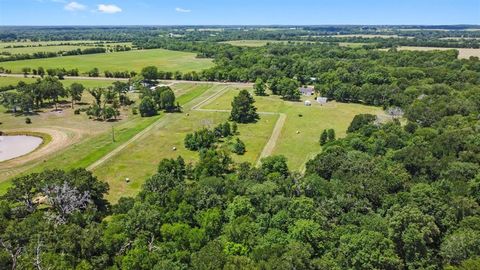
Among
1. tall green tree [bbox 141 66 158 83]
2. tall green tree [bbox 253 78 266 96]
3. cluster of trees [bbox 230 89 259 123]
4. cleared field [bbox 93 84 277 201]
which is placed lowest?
cleared field [bbox 93 84 277 201]

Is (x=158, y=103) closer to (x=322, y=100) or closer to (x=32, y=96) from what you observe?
(x=32, y=96)

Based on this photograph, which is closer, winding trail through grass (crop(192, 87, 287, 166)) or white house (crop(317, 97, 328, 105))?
winding trail through grass (crop(192, 87, 287, 166))

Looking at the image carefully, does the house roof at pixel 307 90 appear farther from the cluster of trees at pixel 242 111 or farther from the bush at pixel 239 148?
the bush at pixel 239 148

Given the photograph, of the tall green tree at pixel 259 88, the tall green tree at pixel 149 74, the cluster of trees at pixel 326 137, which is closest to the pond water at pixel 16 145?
the cluster of trees at pixel 326 137

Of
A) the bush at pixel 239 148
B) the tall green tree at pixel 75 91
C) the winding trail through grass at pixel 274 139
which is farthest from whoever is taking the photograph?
the tall green tree at pixel 75 91

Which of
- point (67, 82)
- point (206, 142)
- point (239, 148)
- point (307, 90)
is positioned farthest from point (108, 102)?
point (307, 90)

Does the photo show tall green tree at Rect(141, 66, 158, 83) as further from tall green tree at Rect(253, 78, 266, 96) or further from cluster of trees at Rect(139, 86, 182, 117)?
tall green tree at Rect(253, 78, 266, 96)

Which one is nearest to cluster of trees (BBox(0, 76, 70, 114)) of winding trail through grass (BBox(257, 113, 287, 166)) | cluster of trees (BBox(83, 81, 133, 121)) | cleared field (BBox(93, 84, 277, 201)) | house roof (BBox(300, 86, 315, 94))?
cluster of trees (BBox(83, 81, 133, 121))

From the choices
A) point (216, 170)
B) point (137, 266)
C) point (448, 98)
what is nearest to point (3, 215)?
point (137, 266)
